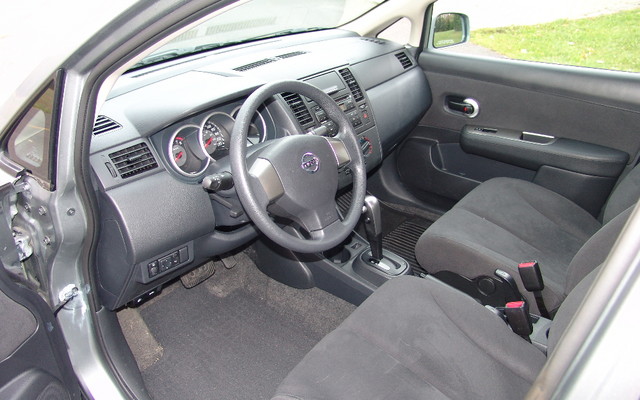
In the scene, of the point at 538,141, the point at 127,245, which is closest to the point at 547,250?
the point at 538,141

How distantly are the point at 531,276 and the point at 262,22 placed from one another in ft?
5.71

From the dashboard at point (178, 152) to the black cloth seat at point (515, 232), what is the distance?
0.49 m

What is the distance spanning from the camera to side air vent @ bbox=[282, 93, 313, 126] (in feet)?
6.68

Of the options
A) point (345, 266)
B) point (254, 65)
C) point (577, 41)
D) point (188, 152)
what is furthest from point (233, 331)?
point (577, 41)

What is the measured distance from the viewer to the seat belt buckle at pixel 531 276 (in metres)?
1.71

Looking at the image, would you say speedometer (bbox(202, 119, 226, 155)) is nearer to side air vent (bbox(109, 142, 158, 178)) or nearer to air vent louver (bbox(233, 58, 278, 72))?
side air vent (bbox(109, 142, 158, 178))

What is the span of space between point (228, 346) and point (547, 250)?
53.7 inches

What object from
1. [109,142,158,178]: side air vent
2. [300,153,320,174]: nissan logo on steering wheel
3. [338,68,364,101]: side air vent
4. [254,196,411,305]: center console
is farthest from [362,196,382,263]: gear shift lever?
[109,142,158,178]: side air vent

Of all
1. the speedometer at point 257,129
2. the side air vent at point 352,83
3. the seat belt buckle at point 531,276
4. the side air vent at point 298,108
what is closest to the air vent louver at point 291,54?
the side air vent at point 352,83

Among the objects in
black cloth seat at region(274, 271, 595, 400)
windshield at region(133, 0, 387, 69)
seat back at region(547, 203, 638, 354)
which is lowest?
black cloth seat at region(274, 271, 595, 400)

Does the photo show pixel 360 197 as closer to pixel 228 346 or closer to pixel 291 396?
pixel 291 396

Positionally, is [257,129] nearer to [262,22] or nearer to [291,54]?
[291,54]

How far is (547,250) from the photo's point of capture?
1.99m

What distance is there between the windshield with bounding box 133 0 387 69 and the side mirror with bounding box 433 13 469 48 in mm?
346
